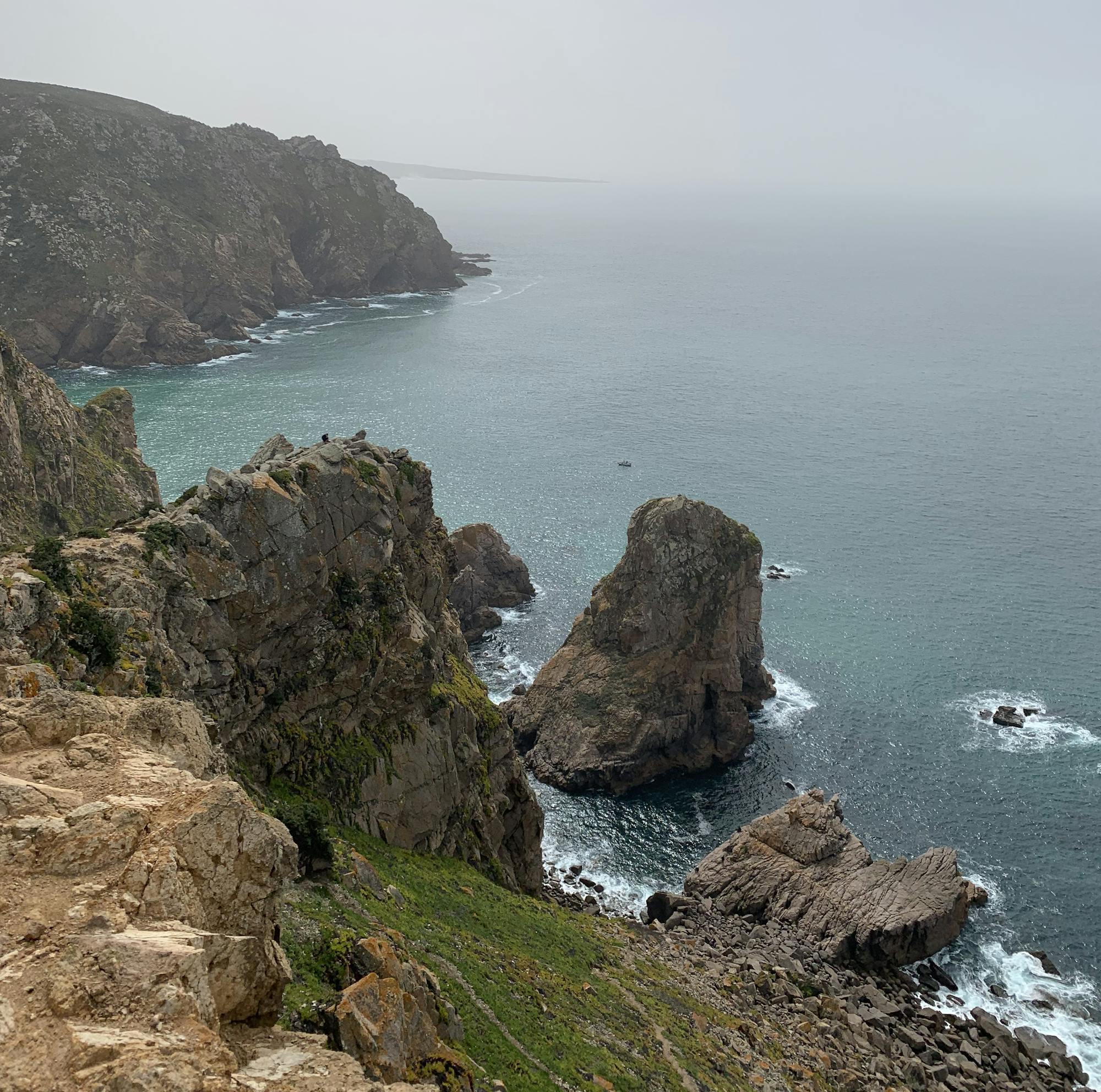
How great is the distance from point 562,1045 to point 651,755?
4874 centimetres

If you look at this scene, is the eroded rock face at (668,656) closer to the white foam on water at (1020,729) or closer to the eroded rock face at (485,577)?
the eroded rock face at (485,577)

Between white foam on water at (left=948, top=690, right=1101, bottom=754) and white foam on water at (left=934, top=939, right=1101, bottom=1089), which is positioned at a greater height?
white foam on water at (left=948, top=690, right=1101, bottom=754)

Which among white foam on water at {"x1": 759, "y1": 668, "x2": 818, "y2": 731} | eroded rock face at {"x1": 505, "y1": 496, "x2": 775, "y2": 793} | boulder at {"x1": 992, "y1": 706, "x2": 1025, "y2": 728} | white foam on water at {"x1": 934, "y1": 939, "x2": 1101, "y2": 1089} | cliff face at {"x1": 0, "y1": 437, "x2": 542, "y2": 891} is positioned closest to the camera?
cliff face at {"x1": 0, "y1": 437, "x2": 542, "y2": 891}

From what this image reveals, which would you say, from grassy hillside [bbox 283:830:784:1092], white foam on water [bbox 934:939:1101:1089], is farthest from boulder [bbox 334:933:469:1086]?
white foam on water [bbox 934:939:1101:1089]

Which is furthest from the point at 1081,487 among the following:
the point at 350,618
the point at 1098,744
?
the point at 350,618

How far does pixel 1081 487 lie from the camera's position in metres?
137

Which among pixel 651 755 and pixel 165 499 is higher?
pixel 165 499

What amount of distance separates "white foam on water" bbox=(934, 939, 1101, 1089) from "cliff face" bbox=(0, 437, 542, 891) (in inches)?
1155

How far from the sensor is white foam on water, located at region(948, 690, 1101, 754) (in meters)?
81.9

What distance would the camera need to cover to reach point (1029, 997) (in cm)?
5941

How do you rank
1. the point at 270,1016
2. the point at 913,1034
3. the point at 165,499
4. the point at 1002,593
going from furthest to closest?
1. the point at 165,499
2. the point at 1002,593
3. the point at 913,1034
4. the point at 270,1016

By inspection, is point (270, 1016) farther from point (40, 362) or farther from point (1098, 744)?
point (40, 362)

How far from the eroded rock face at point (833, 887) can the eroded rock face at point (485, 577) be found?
39.9 m

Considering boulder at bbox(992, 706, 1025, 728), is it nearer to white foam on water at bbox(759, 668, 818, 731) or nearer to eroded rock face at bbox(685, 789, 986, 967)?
white foam on water at bbox(759, 668, 818, 731)
